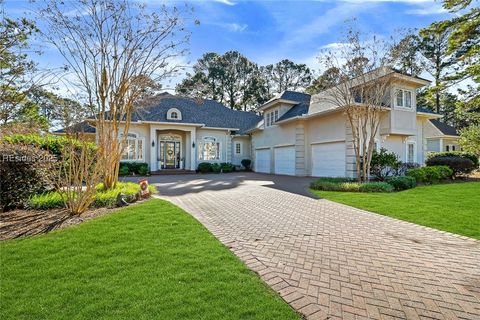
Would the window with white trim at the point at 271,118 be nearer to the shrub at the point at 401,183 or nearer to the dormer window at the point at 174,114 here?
the dormer window at the point at 174,114

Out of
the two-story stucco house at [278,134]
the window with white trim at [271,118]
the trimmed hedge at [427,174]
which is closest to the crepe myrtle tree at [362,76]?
the two-story stucco house at [278,134]

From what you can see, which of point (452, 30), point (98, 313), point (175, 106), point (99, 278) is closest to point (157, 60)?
point (99, 278)

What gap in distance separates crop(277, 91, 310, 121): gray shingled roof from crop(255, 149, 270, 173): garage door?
3826 millimetres

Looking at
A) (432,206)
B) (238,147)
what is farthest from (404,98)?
(238,147)

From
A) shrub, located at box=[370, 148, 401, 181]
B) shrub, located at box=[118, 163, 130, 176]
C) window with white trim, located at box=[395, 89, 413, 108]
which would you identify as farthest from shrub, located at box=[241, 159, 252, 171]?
window with white trim, located at box=[395, 89, 413, 108]

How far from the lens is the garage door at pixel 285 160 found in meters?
19.5

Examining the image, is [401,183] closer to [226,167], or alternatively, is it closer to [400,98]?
[400,98]

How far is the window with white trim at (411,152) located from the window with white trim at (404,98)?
10.1 ft

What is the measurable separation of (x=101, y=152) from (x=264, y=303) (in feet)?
24.1

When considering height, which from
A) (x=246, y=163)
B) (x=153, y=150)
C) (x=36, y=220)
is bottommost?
(x=36, y=220)

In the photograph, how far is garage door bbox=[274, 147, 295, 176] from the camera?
19531 mm

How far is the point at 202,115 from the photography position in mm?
25359

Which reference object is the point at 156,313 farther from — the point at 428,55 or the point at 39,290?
the point at 428,55

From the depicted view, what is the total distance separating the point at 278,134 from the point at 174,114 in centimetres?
888
